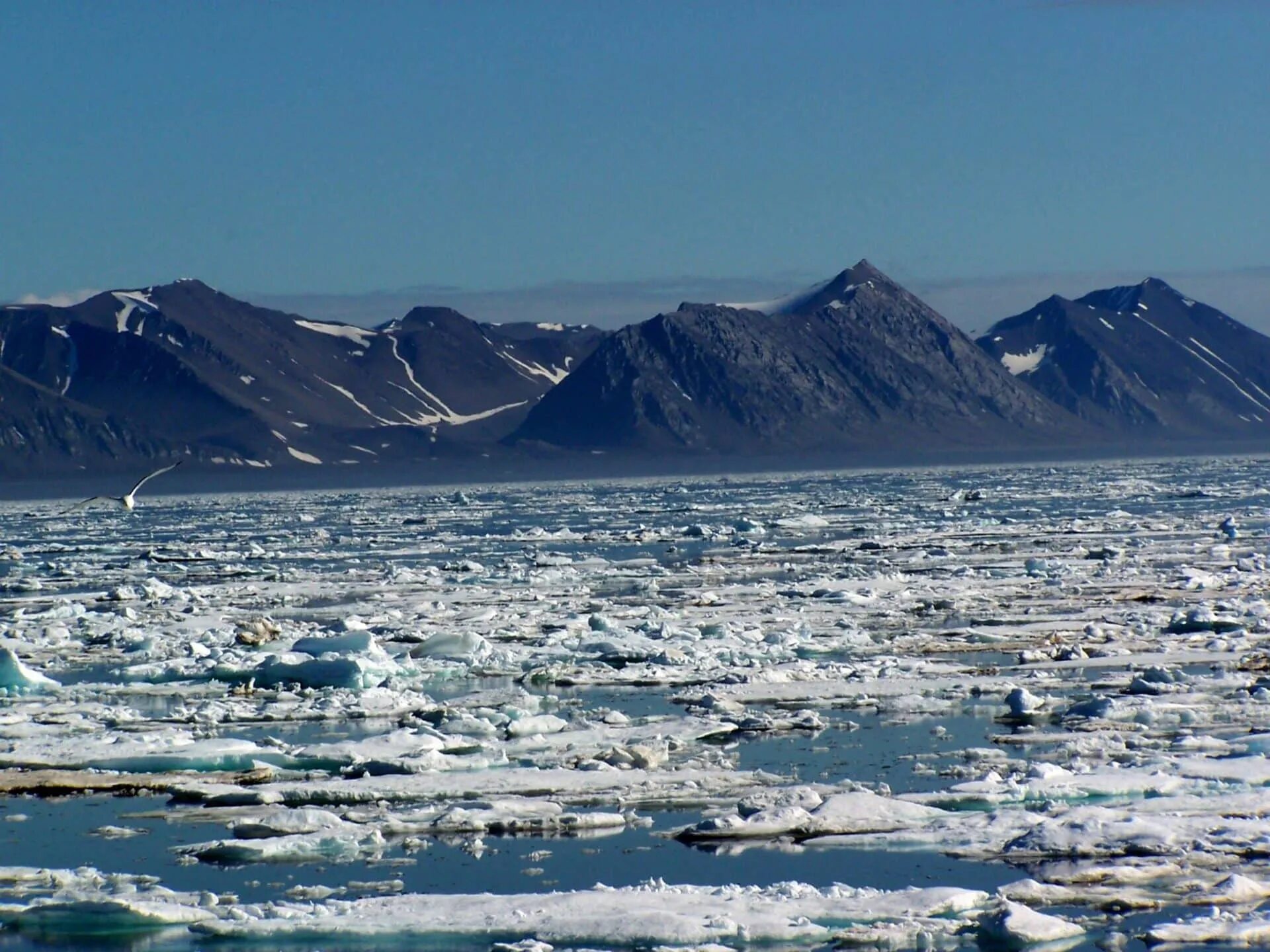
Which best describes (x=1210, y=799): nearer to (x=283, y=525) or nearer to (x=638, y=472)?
(x=283, y=525)

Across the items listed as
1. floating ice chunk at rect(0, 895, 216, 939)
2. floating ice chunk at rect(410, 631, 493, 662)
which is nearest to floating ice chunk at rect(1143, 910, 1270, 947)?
floating ice chunk at rect(0, 895, 216, 939)

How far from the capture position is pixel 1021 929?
805cm

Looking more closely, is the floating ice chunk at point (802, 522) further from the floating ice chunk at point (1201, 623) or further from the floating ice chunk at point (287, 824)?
the floating ice chunk at point (287, 824)

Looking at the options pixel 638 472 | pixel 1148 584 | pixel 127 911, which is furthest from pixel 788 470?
pixel 127 911

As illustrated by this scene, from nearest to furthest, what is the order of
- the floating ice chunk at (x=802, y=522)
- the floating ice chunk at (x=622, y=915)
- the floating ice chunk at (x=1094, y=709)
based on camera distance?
the floating ice chunk at (x=622, y=915)
the floating ice chunk at (x=1094, y=709)
the floating ice chunk at (x=802, y=522)

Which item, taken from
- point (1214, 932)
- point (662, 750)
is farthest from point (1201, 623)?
point (1214, 932)

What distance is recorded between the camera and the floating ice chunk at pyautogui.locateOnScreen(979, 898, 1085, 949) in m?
8.04

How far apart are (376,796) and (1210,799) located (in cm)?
484

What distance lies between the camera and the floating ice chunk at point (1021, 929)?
26.4 ft

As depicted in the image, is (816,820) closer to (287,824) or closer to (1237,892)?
(1237,892)

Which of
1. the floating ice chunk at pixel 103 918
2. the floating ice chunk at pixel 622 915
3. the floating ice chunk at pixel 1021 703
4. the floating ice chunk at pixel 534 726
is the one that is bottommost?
the floating ice chunk at pixel 103 918

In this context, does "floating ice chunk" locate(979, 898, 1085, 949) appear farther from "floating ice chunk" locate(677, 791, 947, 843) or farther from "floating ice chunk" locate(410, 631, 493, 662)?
"floating ice chunk" locate(410, 631, 493, 662)

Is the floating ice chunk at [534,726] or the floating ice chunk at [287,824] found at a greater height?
the floating ice chunk at [534,726]

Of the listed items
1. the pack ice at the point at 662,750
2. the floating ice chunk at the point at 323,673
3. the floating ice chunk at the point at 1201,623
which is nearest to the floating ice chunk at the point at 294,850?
the pack ice at the point at 662,750
